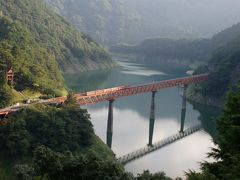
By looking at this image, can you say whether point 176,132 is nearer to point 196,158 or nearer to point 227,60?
point 196,158

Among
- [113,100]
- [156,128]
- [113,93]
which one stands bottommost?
[156,128]

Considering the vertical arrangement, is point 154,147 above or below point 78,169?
below

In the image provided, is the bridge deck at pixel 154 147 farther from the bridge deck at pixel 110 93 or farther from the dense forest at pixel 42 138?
the bridge deck at pixel 110 93

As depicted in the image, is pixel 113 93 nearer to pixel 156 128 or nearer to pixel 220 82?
pixel 156 128

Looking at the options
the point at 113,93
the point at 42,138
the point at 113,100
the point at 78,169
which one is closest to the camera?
the point at 78,169

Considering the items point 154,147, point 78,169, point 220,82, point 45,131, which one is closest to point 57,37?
point 220,82

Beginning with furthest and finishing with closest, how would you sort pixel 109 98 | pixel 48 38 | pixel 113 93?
pixel 48 38 → pixel 113 93 → pixel 109 98

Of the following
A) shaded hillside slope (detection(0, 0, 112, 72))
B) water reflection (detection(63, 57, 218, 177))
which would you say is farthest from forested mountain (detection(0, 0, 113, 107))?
water reflection (detection(63, 57, 218, 177))
